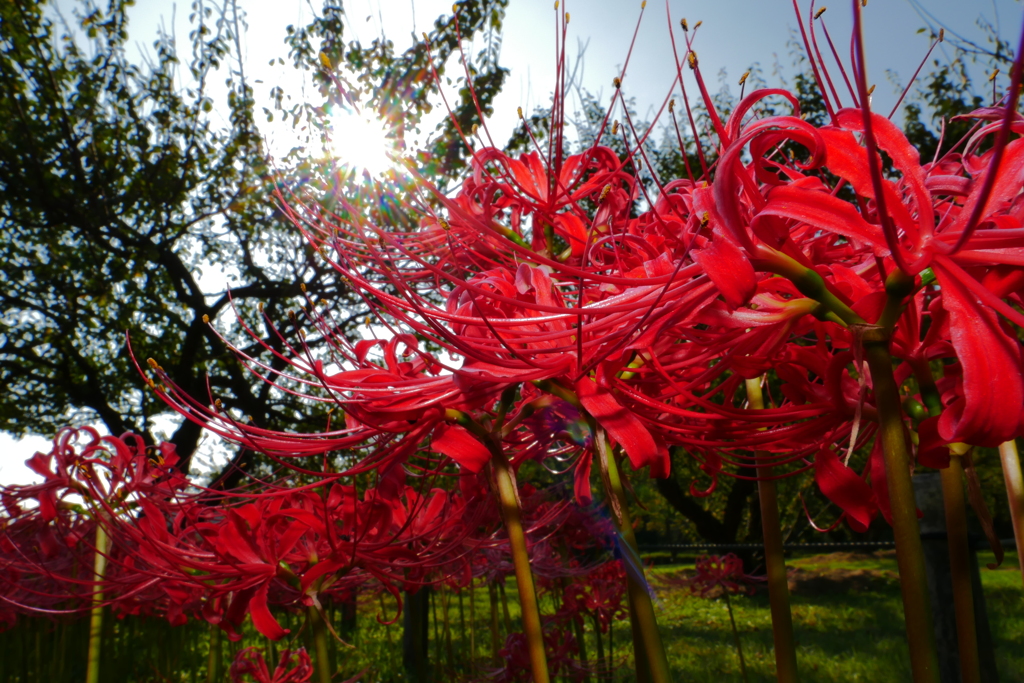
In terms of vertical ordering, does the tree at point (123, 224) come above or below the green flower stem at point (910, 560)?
above

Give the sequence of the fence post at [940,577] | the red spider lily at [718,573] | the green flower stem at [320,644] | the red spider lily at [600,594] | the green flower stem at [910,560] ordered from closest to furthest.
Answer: the green flower stem at [910,560]
the green flower stem at [320,644]
the fence post at [940,577]
the red spider lily at [600,594]
the red spider lily at [718,573]

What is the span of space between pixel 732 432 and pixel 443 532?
0.73m

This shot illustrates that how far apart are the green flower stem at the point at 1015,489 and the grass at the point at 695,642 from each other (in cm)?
120

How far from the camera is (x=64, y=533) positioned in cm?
194

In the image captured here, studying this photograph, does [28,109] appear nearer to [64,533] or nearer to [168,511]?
[64,533]

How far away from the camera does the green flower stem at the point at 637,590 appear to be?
0.62 meters

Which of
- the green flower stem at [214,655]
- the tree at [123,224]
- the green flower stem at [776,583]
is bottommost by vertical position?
the green flower stem at [214,655]

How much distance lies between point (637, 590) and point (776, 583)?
0.72ft

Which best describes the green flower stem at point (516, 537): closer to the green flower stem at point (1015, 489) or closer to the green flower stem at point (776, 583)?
the green flower stem at point (776, 583)

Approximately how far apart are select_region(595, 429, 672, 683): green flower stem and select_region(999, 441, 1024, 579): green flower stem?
39 centimetres

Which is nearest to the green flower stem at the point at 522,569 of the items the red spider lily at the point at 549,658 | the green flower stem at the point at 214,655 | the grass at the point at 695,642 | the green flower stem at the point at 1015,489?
the green flower stem at the point at 1015,489

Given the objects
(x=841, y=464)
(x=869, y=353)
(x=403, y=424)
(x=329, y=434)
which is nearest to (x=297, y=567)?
(x=329, y=434)

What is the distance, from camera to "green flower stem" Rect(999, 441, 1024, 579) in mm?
666

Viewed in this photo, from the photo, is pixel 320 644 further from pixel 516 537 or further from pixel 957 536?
pixel 957 536
